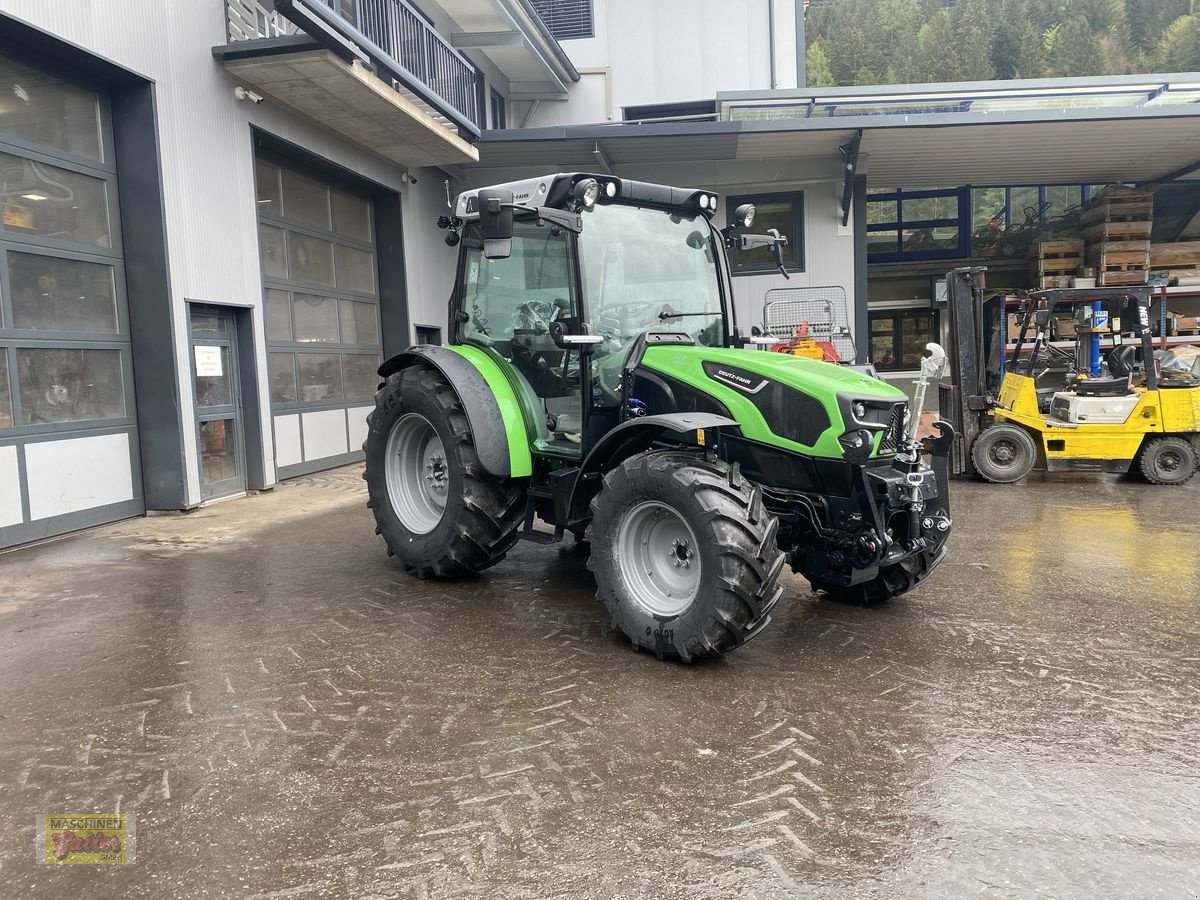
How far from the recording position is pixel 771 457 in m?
4.32

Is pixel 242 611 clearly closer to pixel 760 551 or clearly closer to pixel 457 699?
pixel 457 699

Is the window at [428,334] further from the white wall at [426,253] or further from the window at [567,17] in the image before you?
the window at [567,17]

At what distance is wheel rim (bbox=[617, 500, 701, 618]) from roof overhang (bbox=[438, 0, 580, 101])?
11.7 meters

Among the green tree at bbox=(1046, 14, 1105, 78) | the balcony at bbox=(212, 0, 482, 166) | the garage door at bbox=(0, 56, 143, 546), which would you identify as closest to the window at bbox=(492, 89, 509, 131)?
the balcony at bbox=(212, 0, 482, 166)

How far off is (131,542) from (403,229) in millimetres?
7266

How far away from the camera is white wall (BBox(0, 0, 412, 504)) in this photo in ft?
25.5

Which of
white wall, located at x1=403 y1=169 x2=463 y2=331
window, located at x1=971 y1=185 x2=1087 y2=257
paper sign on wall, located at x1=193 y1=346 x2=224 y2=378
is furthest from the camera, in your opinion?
window, located at x1=971 y1=185 x2=1087 y2=257

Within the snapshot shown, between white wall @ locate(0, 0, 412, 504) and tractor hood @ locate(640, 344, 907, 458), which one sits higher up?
white wall @ locate(0, 0, 412, 504)

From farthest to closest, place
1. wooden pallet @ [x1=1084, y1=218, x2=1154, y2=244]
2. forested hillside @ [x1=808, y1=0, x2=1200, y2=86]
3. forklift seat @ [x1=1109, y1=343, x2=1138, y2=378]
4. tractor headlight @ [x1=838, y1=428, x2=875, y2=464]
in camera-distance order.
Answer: forested hillside @ [x1=808, y1=0, x2=1200, y2=86], wooden pallet @ [x1=1084, y1=218, x2=1154, y2=244], forklift seat @ [x1=1109, y1=343, x2=1138, y2=378], tractor headlight @ [x1=838, y1=428, x2=875, y2=464]

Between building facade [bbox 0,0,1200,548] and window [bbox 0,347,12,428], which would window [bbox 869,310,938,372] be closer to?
building facade [bbox 0,0,1200,548]

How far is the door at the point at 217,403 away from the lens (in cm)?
882

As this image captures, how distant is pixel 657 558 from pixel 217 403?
660cm

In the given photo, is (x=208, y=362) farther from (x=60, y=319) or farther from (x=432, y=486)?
(x=432, y=486)

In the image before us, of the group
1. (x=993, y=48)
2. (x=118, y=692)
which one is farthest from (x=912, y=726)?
(x=993, y=48)
